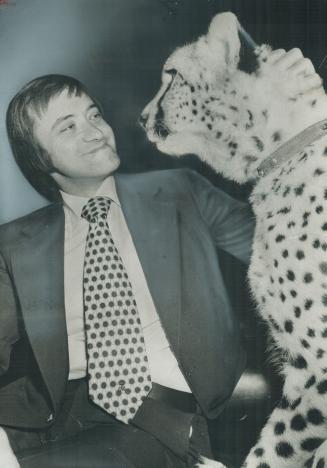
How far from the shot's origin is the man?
4.38ft

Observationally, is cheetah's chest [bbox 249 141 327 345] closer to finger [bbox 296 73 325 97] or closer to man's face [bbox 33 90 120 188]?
finger [bbox 296 73 325 97]

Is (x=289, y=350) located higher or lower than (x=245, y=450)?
higher

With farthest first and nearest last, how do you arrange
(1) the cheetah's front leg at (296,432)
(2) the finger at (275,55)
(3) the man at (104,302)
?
(2) the finger at (275,55) < (3) the man at (104,302) < (1) the cheetah's front leg at (296,432)

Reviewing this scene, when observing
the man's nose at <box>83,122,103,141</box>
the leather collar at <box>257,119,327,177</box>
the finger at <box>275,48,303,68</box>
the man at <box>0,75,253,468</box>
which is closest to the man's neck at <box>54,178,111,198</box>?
the man at <box>0,75,253,468</box>

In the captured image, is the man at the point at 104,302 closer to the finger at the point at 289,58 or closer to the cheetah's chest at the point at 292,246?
the cheetah's chest at the point at 292,246

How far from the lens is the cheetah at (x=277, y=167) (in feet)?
4.07

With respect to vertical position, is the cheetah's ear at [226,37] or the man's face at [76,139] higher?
the cheetah's ear at [226,37]

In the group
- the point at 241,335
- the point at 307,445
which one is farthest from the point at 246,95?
the point at 307,445

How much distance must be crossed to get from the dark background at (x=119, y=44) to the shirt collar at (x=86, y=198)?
59 millimetres

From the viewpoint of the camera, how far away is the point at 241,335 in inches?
54.6

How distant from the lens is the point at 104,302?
138cm

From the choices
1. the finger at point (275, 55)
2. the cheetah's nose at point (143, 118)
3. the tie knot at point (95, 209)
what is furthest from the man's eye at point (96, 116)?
the finger at point (275, 55)

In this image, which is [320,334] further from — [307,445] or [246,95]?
[246,95]

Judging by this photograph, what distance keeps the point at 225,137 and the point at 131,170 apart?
0.25 meters
